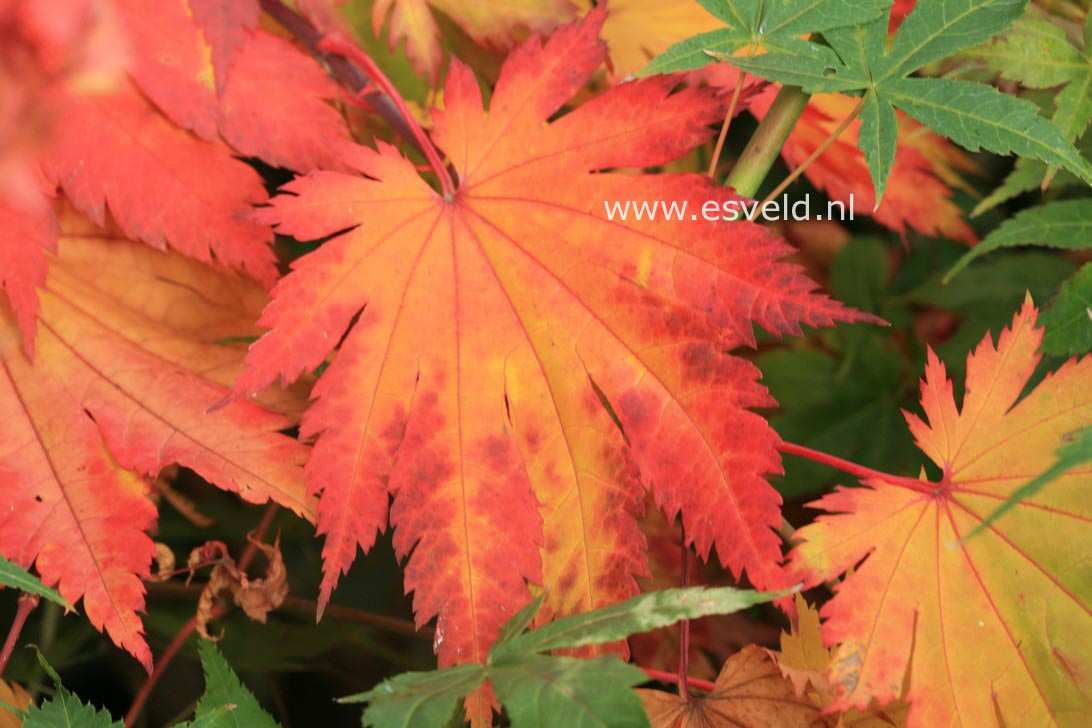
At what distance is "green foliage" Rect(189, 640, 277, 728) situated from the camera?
25.6 inches

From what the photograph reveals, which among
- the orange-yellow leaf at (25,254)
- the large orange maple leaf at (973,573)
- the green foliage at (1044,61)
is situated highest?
the green foliage at (1044,61)

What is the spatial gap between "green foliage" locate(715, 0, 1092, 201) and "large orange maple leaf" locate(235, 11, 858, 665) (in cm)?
9

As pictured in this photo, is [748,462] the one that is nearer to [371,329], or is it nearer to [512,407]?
[512,407]

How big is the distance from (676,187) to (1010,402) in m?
0.29

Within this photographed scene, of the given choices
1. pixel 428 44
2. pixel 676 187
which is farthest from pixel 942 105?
pixel 428 44

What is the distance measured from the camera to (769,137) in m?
0.72

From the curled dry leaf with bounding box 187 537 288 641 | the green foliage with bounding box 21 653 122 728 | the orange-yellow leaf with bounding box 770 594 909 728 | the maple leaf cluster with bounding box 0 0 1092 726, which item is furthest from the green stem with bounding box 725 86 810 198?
the green foliage with bounding box 21 653 122 728

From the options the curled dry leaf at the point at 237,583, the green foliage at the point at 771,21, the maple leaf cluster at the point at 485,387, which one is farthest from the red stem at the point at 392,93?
the curled dry leaf at the point at 237,583

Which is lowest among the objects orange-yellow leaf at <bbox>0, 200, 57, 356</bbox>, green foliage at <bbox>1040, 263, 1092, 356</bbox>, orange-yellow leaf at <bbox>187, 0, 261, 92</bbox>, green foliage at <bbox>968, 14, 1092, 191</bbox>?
orange-yellow leaf at <bbox>0, 200, 57, 356</bbox>

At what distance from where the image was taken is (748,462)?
604 mm

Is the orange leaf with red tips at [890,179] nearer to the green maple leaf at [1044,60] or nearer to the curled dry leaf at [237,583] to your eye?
the green maple leaf at [1044,60]

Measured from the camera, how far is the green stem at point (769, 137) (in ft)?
2.37

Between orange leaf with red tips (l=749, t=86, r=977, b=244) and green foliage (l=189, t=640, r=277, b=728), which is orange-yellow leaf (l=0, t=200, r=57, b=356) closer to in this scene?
green foliage (l=189, t=640, r=277, b=728)

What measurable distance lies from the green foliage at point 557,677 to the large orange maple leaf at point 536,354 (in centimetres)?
7
